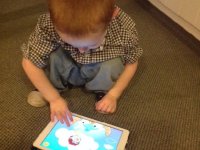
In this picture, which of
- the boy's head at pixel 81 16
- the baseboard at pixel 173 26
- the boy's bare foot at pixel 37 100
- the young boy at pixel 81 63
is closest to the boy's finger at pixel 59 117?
the young boy at pixel 81 63

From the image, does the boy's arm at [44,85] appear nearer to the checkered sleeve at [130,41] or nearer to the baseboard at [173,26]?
the checkered sleeve at [130,41]

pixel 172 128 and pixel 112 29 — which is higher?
pixel 112 29

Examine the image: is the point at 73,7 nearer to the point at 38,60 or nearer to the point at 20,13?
the point at 38,60

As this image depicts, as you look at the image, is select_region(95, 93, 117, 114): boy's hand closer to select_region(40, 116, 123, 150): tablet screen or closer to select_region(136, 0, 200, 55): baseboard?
select_region(40, 116, 123, 150): tablet screen

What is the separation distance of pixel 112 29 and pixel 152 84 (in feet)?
0.91

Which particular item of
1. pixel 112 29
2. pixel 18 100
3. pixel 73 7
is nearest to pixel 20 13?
pixel 18 100

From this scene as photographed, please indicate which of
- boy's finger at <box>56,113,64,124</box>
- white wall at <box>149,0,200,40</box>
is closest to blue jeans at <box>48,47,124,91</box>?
boy's finger at <box>56,113,64,124</box>

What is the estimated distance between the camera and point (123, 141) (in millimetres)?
660

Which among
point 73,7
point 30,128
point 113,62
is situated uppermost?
point 73,7

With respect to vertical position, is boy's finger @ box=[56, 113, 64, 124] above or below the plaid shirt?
below

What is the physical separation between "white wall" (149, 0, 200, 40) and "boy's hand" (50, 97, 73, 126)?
2.18 feet

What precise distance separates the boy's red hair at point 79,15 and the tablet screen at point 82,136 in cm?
24

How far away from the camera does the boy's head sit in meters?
0.56

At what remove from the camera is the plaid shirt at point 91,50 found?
726mm
